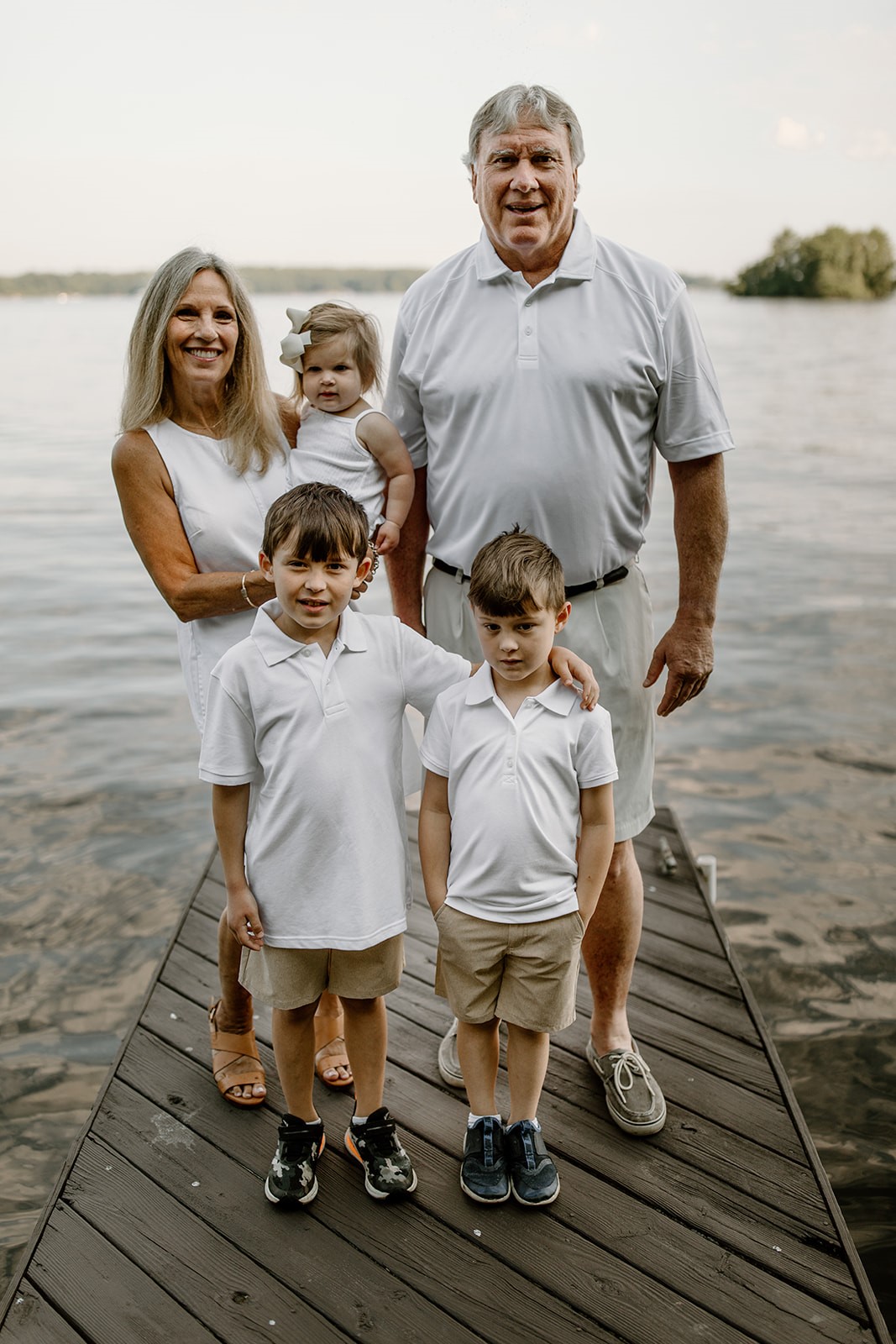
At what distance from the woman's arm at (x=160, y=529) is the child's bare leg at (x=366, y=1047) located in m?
0.83

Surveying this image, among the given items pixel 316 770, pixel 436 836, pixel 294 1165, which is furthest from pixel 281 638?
pixel 294 1165

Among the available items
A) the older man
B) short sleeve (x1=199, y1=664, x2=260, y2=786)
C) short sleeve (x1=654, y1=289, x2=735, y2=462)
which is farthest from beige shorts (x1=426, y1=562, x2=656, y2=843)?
short sleeve (x1=199, y1=664, x2=260, y2=786)

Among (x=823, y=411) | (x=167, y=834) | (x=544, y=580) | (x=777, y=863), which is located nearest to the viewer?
(x=544, y=580)

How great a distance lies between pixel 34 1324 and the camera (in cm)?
196

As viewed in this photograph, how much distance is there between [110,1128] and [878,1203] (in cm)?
197

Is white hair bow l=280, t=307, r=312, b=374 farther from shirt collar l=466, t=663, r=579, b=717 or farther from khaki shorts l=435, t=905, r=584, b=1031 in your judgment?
khaki shorts l=435, t=905, r=584, b=1031

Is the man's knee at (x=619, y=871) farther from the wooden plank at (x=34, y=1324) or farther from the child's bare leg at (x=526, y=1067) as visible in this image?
the wooden plank at (x=34, y=1324)

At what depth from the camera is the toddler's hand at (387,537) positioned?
246 centimetres

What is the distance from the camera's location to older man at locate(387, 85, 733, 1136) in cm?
228

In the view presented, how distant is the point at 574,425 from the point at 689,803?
12.7 ft

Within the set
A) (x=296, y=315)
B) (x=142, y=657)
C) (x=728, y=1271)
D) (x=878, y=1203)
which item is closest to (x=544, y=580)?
(x=296, y=315)

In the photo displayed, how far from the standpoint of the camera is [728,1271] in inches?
81.1

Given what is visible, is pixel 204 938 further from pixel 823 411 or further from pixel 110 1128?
pixel 823 411

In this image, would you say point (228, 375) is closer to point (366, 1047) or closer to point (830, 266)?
point (366, 1047)
